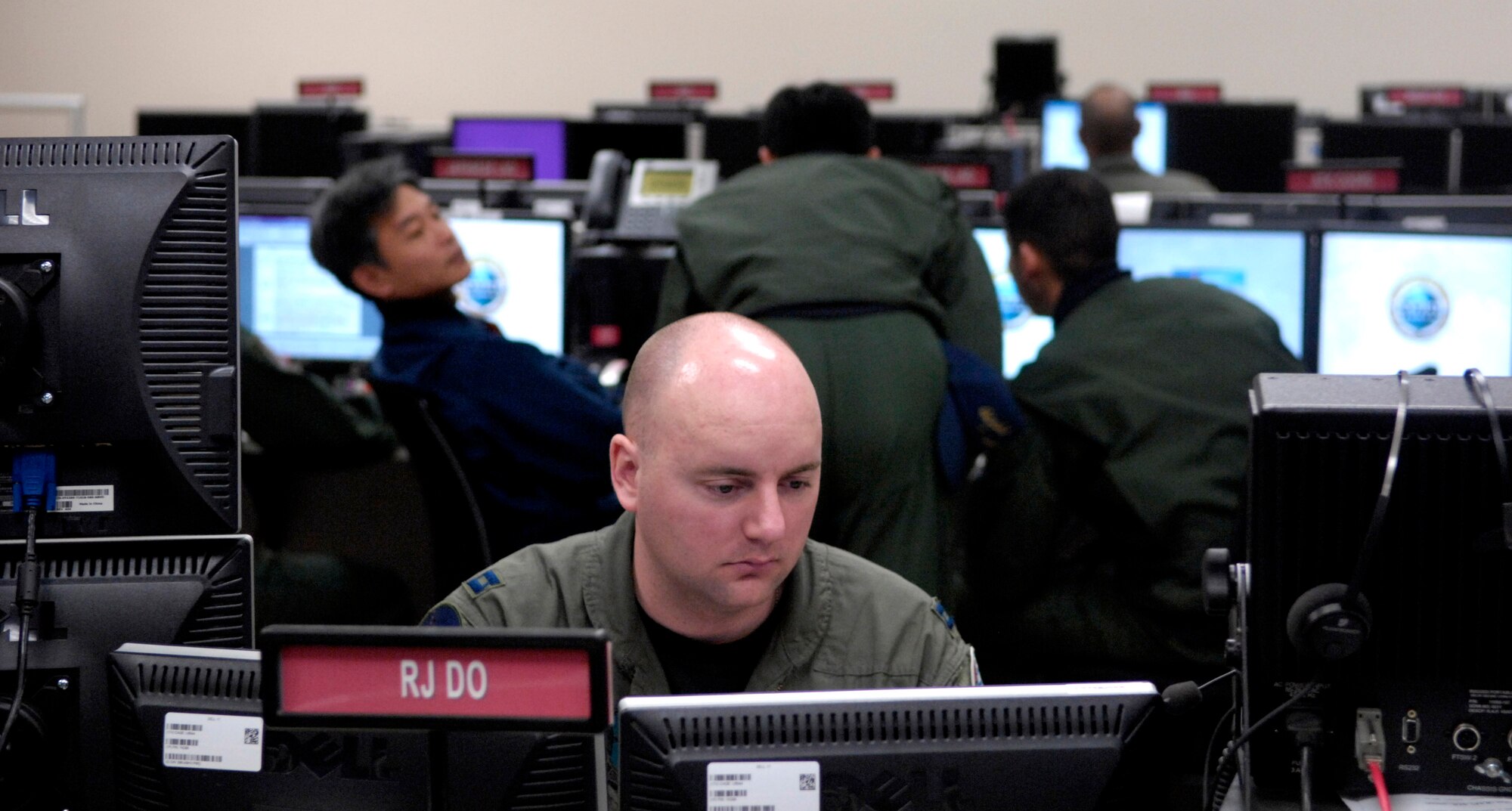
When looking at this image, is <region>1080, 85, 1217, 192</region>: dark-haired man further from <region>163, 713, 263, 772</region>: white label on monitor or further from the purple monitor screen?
<region>163, 713, 263, 772</region>: white label on monitor

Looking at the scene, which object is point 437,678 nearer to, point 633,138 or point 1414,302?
point 1414,302

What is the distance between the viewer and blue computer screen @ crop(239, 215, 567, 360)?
3.70 meters

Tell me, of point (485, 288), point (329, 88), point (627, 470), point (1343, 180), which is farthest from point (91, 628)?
point (329, 88)

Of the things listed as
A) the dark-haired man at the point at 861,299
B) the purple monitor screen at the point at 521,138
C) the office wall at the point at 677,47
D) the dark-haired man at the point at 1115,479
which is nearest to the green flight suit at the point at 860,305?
the dark-haired man at the point at 861,299

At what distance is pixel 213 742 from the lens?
1049mm

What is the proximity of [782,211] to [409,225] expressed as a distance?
64 centimetres

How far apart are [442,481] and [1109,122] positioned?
3.27m


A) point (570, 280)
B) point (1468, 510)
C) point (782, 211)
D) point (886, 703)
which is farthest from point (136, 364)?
point (570, 280)

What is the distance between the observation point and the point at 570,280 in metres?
3.73

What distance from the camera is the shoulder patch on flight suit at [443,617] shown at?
1.44 metres

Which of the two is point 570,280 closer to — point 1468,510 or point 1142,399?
point 1142,399

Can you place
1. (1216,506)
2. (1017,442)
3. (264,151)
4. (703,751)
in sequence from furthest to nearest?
(264,151), (1017,442), (1216,506), (703,751)

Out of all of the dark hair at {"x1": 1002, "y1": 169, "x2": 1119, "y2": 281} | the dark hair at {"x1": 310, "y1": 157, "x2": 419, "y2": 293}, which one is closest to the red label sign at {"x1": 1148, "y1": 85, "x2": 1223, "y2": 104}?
the dark hair at {"x1": 1002, "y1": 169, "x2": 1119, "y2": 281}

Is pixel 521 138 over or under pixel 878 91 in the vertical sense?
under
